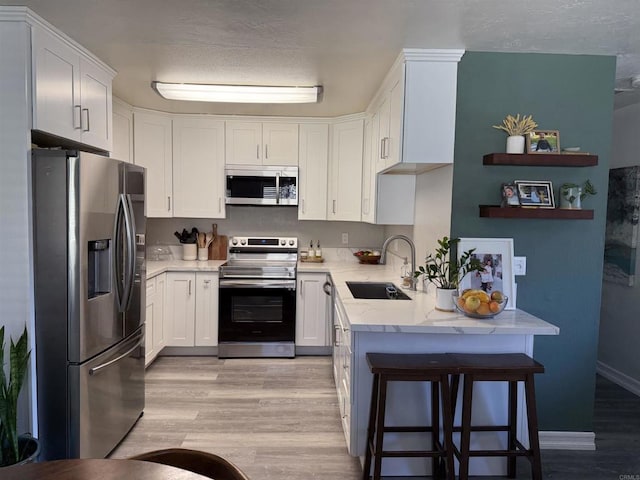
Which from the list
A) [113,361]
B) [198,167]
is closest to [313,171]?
[198,167]

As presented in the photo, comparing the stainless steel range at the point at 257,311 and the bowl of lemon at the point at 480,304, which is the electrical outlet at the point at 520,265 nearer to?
the bowl of lemon at the point at 480,304

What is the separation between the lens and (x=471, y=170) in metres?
2.57

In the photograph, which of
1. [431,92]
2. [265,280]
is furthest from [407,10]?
[265,280]

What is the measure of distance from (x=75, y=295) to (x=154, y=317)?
1.70 metres

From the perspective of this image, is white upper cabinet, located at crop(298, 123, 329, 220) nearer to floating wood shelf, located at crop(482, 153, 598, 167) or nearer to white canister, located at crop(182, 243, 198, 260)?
white canister, located at crop(182, 243, 198, 260)

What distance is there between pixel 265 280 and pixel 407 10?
267 centimetres

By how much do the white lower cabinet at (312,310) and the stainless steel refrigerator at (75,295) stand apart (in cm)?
194

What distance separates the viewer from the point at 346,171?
428 cm

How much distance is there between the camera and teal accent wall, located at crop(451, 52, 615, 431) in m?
2.54

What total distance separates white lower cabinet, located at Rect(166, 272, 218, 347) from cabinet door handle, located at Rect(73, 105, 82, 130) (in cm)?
182

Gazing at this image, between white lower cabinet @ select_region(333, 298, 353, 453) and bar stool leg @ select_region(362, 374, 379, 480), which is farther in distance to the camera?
white lower cabinet @ select_region(333, 298, 353, 453)

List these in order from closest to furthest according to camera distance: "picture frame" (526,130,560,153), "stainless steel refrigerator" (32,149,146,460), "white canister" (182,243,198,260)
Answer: "stainless steel refrigerator" (32,149,146,460)
"picture frame" (526,130,560,153)
"white canister" (182,243,198,260)

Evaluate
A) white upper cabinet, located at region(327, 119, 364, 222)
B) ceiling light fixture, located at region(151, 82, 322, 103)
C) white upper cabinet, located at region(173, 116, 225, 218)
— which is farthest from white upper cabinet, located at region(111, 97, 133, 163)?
white upper cabinet, located at region(327, 119, 364, 222)

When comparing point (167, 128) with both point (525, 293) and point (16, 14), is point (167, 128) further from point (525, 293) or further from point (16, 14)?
point (525, 293)
